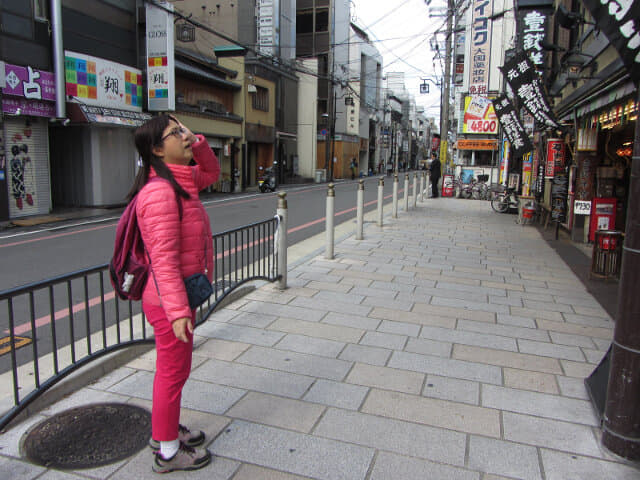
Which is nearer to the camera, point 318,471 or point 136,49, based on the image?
point 318,471

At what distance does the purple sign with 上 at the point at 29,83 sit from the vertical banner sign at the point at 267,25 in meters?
16.1

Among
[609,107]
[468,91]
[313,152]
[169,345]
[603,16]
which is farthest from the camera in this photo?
[313,152]

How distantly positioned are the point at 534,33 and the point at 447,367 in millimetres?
11606

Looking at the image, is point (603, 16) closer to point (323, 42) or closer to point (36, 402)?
point (36, 402)

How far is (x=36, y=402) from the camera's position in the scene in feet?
10.4

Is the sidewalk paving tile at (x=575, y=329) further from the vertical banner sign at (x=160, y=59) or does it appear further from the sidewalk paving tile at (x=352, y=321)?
the vertical banner sign at (x=160, y=59)

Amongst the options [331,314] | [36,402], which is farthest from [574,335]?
[36,402]

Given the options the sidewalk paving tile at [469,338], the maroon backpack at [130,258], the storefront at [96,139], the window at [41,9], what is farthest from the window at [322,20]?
the maroon backpack at [130,258]

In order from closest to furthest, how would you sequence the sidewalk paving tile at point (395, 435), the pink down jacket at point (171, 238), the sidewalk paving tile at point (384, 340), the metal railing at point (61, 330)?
the pink down jacket at point (171, 238), the sidewalk paving tile at point (395, 435), the metal railing at point (61, 330), the sidewalk paving tile at point (384, 340)

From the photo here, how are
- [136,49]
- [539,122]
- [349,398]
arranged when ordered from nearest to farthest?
[349,398]
[539,122]
[136,49]

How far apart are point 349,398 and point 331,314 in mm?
1833

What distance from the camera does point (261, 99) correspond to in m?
29.8

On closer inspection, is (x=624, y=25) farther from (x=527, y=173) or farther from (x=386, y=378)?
(x=527, y=173)

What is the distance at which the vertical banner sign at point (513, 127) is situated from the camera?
13688 mm
